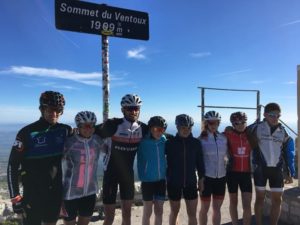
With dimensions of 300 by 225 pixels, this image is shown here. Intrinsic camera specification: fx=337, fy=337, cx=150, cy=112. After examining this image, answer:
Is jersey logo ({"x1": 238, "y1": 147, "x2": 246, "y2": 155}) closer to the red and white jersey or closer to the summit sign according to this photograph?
the red and white jersey

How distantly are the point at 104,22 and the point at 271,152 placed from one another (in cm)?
419

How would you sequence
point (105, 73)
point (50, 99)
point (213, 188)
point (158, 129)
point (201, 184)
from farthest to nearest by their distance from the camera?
point (105, 73)
point (213, 188)
point (201, 184)
point (158, 129)
point (50, 99)

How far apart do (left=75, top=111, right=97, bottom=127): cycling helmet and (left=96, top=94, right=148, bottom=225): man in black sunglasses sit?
0.33 metres

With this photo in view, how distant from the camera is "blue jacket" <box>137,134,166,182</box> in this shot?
5.63m

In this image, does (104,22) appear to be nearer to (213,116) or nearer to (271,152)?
(213,116)

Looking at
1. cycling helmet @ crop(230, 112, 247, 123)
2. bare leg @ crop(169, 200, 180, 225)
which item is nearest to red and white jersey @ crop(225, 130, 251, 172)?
cycling helmet @ crop(230, 112, 247, 123)

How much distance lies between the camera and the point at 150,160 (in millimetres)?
5660

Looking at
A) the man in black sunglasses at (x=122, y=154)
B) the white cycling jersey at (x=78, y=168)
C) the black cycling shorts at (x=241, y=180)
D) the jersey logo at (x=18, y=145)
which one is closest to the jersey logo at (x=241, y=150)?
the black cycling shorts at (x=241, y=180)

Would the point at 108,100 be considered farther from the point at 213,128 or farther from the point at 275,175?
the point at 275,175

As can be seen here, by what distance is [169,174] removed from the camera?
5.77 metres

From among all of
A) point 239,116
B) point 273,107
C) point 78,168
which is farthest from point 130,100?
point 273,107

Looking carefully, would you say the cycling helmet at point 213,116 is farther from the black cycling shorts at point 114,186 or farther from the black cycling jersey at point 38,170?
the black cycling jersey at point 38,170

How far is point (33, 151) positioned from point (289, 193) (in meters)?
5.54

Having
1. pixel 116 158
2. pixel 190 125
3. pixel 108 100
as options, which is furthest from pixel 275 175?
pixel 108 100
